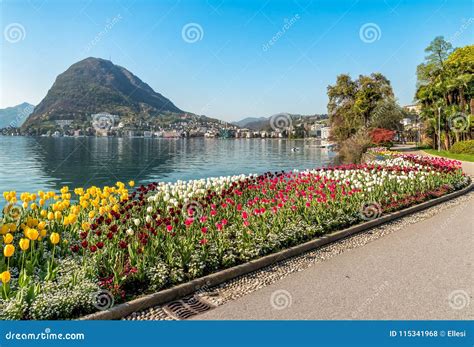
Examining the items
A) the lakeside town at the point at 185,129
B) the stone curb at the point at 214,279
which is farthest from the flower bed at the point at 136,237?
the lakeside town at the point at 185,129

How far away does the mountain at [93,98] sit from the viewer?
408ft

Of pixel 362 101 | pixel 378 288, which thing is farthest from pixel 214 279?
pixel 362 101

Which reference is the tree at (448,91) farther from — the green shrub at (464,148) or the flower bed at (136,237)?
the flower bed at (136,237)

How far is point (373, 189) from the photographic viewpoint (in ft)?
40.8

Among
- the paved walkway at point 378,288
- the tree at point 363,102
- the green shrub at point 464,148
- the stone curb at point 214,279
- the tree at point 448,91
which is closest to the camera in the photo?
the stone curb at point 214,279

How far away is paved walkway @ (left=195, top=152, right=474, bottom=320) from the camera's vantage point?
5.06 meters

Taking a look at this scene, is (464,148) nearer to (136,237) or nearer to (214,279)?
(214,279)

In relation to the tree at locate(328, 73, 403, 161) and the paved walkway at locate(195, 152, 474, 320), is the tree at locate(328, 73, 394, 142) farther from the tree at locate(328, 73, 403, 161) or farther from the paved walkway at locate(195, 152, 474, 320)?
the paved walkway at locate(195, 152, 474, 320)

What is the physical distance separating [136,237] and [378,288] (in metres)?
3.99

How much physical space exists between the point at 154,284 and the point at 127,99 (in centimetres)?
14084

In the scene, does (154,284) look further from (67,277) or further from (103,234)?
(103,234)

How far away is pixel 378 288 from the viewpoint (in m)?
5.85

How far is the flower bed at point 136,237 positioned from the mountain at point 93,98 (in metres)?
119

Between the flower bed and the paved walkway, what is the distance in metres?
1.08
